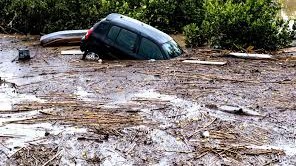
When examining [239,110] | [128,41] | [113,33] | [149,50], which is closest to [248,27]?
[149,50]

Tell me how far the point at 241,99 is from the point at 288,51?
7056 millimetres

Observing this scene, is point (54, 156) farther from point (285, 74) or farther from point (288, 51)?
point (288, 51)

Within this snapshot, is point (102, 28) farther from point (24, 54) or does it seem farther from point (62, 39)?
point (62, 39)

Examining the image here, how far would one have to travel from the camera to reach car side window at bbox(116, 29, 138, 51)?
13.7 metres

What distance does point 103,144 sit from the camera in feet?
24.5

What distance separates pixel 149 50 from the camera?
13.8 meters

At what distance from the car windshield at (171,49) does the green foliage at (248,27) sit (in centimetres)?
293

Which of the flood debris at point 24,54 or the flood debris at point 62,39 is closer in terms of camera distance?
the flood debris at point 24,54

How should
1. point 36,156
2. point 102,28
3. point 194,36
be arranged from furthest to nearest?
point 194,36, point 102,28, point 36,156

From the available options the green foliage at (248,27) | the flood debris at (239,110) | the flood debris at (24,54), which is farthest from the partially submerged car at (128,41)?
the flood debris at (239,110)

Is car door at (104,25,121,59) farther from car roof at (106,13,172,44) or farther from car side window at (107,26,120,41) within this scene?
car roof at (106,13,172,44)

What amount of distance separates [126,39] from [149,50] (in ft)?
2.52

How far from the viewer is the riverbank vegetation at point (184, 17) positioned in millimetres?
16750

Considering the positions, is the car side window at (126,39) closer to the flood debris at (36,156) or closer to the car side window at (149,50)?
the car side window at (149,50)
